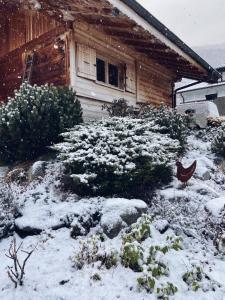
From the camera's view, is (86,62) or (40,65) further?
(40,65)

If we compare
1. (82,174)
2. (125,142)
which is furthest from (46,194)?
(125,142)

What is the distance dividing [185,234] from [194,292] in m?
1.28

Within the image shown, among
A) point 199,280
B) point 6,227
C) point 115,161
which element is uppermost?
point 115,161

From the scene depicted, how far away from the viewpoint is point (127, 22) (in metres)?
9.66

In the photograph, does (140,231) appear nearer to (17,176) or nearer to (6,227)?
(6,227)

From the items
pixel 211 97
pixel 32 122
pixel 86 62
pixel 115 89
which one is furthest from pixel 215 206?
pixel 211 97

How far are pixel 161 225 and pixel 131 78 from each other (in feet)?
27.0

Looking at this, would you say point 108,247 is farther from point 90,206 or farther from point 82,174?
point 82,174

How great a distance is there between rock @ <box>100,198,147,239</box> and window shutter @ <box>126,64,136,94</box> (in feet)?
24.6

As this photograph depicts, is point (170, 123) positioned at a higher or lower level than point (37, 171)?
higher

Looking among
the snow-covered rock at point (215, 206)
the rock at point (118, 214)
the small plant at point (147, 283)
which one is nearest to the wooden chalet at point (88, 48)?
the rock at point (118, 214)

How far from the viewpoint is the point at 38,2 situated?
31.7 feet

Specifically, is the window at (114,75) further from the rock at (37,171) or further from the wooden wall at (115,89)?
the rock at (37,171)

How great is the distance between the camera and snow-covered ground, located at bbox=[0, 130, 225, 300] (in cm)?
433
